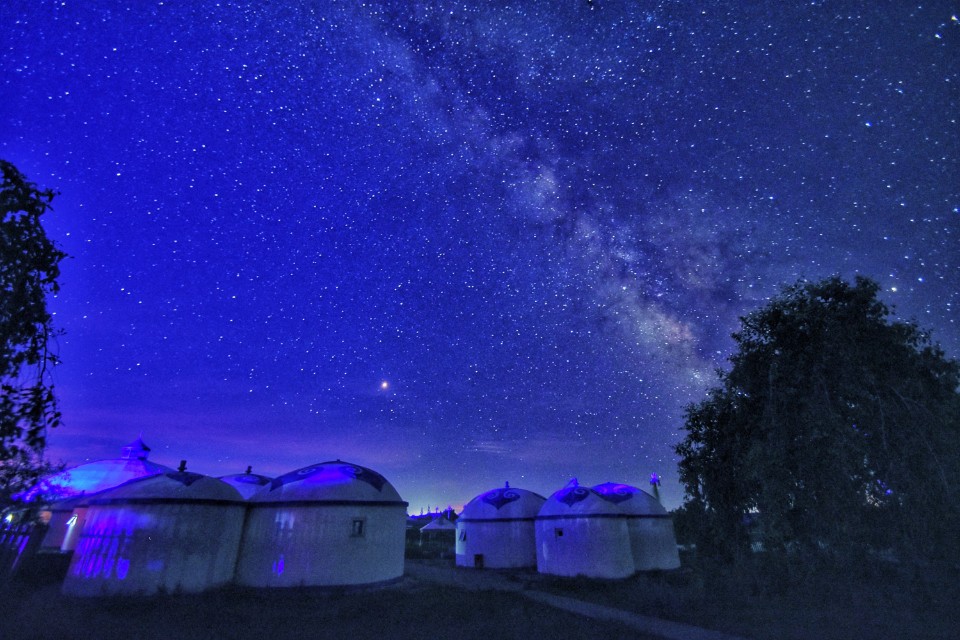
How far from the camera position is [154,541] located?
17297 millimetres

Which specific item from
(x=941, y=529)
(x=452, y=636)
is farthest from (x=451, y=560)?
(x=941, y=529)

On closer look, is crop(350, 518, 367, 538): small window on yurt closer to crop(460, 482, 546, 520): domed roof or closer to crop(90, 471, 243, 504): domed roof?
crop(90, 471, 243, 504): domed roof

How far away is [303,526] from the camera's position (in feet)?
64.0

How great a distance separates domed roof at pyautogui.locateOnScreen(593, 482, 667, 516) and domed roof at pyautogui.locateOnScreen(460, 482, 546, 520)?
513cm

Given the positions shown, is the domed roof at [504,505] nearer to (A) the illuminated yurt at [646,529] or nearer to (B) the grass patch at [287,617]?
(A) the illuminated yurt at [646,529]

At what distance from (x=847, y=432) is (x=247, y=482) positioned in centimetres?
3253

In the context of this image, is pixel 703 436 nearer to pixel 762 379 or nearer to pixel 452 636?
pixel 762 379

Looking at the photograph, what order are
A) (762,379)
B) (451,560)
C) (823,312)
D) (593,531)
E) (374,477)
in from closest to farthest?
(823,312), (762,379), (374,477), (593,531), (451,560)

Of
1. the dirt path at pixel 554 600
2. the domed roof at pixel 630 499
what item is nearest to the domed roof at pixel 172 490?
the dirt path at pixel 554 600

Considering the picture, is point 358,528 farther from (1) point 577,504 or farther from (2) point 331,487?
(1) point 577,504

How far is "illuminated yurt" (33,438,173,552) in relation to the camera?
26.4m

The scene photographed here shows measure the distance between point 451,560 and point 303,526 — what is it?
22.5 m

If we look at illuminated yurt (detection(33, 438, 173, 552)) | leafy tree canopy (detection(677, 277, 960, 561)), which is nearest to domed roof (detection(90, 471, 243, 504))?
illuminated yurt (detection(33, 438, 173, 552))

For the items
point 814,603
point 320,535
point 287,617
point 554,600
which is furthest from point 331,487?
point 814,603
